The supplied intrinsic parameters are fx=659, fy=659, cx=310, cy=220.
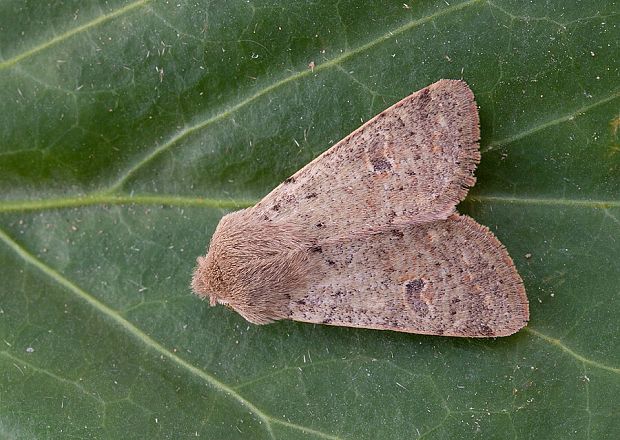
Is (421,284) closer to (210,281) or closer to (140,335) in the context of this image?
(210,281)

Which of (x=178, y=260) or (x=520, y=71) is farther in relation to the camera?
(x=178, y=260)

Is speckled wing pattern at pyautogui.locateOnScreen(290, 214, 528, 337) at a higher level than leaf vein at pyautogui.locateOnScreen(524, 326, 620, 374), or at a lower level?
higher

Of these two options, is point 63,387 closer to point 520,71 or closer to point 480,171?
point 480,171

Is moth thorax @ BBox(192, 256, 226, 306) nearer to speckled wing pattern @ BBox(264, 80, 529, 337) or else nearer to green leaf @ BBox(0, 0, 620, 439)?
green leaf @ BBox(0, 0, 620, 439)

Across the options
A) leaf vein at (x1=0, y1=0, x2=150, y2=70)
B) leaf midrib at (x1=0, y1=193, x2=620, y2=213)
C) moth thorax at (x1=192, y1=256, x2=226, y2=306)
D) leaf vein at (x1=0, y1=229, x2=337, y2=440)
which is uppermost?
leaf vein at (x1=0, y1=0, x2=150, y2=70)

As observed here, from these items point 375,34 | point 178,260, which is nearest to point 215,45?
point 375,34

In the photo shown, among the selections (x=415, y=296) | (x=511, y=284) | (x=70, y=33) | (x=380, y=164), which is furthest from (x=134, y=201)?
(x=511, y=284)

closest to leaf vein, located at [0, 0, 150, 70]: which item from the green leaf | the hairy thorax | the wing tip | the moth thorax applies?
the green leaf

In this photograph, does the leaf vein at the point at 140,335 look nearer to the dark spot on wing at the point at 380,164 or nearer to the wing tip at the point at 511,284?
the wing tip at the point at 511,284
